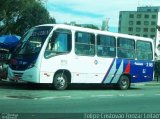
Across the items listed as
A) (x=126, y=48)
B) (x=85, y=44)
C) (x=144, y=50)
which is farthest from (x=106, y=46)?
(x=144, y=50)

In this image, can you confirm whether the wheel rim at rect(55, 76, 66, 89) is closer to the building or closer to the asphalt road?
the asphalt road

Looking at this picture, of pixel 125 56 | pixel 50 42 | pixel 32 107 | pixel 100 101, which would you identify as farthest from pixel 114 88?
pixel 32 107

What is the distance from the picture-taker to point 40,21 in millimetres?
52000

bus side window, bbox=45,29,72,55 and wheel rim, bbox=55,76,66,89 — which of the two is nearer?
bus side window, bbox=45,29,72,55

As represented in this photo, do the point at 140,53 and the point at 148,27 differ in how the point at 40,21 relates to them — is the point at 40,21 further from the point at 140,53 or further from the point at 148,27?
the point at 148,27

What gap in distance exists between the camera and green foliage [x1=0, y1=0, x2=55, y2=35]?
46.7m

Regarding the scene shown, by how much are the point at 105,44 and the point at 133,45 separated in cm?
265

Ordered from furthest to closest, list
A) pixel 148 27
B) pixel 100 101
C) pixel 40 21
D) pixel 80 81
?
pixel 148 27, pixel 40 21, pixel 80 81, pixel 100 101

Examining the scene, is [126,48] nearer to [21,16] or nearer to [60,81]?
[60,81]

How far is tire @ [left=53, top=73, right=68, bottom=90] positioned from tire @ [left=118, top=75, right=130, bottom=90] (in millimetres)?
4505

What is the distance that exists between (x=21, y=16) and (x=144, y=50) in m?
26.2

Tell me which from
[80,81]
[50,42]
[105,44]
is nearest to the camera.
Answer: [50,42]

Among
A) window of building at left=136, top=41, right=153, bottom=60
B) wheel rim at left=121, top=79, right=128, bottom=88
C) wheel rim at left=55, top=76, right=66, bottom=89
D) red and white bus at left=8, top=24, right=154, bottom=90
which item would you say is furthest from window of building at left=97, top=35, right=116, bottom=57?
wheel rim at left=55, top=76, right=66, bottom=89

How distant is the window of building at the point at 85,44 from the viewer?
22.6m
